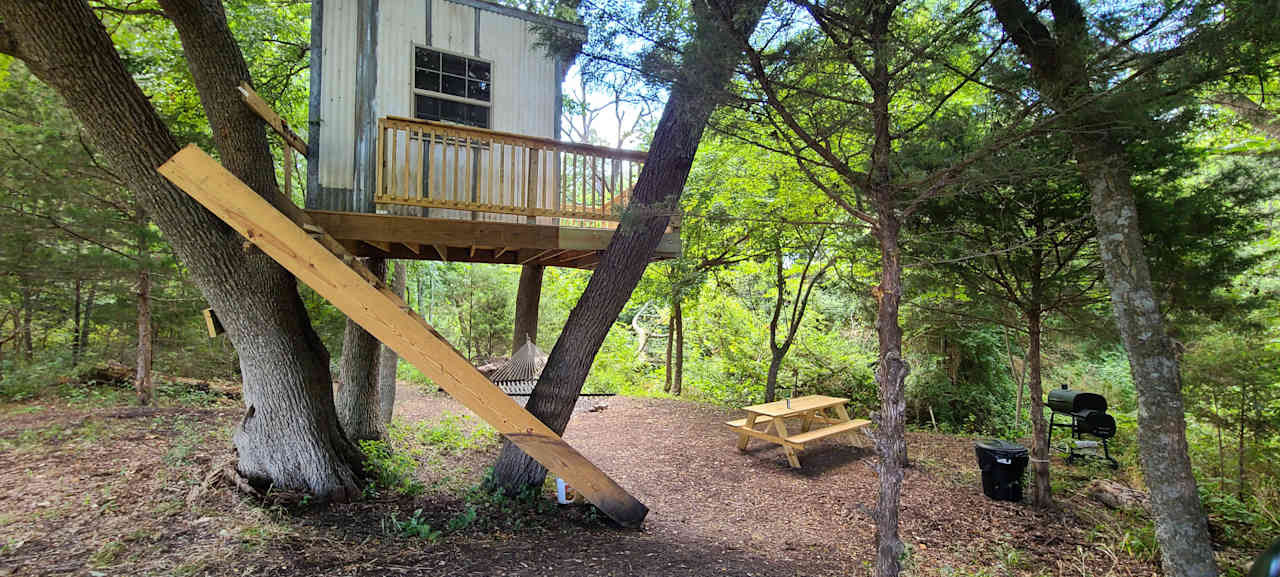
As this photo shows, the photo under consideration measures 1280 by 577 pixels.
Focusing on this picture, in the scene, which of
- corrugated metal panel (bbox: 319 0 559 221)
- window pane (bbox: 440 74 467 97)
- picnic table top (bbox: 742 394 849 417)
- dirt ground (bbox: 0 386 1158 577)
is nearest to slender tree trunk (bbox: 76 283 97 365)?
dirt ground (bbox: 0 386 1158 577)

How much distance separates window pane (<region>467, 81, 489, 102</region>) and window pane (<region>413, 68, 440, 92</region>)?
358 millimetres

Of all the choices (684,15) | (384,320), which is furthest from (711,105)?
Answer: (384,320)

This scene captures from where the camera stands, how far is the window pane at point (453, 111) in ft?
20.5

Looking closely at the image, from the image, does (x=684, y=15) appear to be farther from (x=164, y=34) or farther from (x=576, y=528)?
(x=164, y=34)

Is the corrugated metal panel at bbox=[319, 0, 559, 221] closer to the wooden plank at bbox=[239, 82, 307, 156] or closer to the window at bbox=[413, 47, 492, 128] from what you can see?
the window at bbox=[413, 47, 492, 128]

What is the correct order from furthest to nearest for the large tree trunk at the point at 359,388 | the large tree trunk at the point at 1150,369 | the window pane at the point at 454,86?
the window pane at the point at 454,86 < the large tree trunk at the point at 359,388 < the large tree trunk at the point at 1150,369

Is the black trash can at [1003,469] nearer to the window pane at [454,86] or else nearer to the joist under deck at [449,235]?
the joist under deck at [449,235]

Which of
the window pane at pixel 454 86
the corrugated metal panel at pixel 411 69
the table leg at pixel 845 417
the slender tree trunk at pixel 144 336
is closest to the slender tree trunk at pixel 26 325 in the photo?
the slender tree trunk at pixel 144 336

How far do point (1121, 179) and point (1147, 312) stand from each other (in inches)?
42.5

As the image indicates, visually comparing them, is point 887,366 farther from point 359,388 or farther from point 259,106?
point 359,388

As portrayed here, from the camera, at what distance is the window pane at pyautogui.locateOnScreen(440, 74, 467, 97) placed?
6.29 meters

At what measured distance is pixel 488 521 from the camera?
13.9 feet

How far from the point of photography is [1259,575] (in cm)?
47

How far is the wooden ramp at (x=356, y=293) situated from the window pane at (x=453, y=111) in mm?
2693
